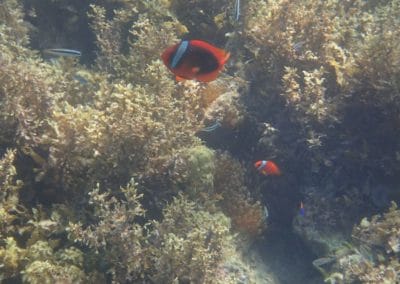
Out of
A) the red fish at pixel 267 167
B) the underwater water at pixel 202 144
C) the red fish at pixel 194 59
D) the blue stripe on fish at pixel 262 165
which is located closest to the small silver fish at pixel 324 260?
the underwater water at pixel 202 144

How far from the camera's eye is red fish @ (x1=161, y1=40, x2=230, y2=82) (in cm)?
320

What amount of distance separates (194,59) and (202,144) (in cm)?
223

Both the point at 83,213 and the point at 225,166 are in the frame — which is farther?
the point at 225,166

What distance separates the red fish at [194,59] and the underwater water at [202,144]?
1 centimetres

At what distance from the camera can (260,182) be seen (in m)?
5.89

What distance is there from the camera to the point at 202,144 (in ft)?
17.5

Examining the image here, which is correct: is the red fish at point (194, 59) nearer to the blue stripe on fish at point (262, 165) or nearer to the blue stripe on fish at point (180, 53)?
the blue stripe on fish at point (180, 53)

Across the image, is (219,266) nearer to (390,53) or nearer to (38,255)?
(38,255)

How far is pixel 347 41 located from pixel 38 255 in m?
4.97

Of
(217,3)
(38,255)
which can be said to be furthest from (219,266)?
(217,3)

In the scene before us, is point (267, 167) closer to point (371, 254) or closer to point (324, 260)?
point (324, 260)

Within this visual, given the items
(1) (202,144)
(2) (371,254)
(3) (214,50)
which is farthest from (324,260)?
(3) (214,50)

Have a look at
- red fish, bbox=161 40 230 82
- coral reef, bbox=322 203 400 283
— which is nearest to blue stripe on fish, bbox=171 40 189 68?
red fish, bbox=161 40 230 82

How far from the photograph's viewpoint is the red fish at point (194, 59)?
3.20 m
